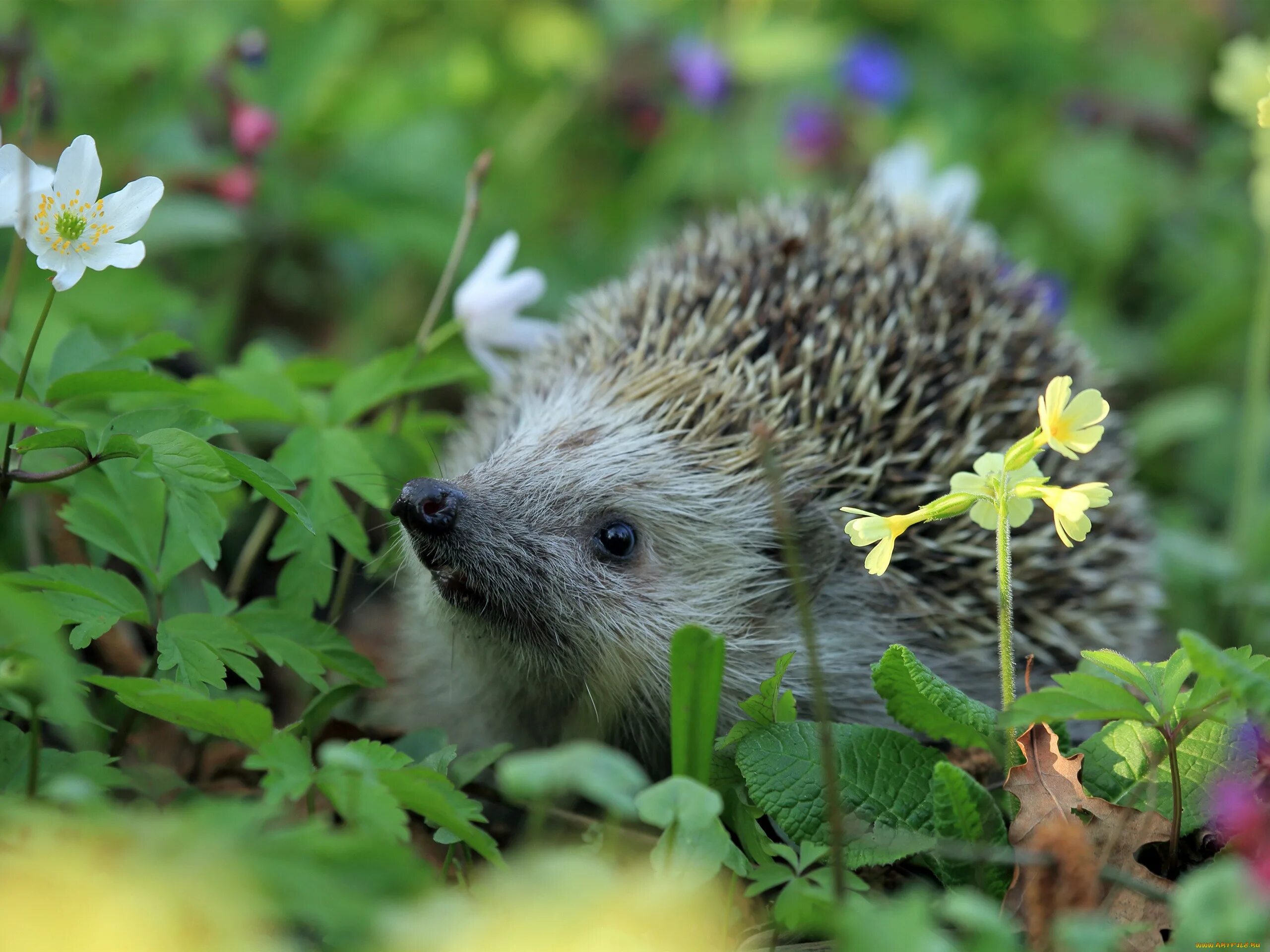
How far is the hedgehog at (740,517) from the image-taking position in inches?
84.9

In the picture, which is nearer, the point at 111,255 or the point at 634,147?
the point at 111,255

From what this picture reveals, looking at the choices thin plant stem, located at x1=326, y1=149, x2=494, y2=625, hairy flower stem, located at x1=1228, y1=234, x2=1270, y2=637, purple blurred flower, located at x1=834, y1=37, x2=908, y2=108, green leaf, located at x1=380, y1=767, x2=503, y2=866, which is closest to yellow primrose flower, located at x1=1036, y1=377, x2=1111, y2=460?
green leaf, located at x1=380, y1=767, x2=503, y2=866

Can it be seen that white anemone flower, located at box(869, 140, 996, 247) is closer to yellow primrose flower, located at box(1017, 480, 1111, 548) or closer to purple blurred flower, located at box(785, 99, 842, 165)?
purple blurred flower, located at box(785, 99, 842, 165)

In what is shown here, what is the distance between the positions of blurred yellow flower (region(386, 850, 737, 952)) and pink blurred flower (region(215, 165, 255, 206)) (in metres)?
2.49

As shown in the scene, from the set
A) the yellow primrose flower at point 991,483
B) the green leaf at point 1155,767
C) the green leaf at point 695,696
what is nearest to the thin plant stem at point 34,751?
the green leaf at point 695,696

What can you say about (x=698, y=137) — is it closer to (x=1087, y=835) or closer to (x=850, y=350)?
(x=850, y=350)

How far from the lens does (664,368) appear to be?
2393 mm

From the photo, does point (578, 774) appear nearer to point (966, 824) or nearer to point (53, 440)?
point (966, 824)

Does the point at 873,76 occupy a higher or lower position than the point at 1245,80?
higher

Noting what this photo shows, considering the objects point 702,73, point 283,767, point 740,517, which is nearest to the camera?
point 283,767

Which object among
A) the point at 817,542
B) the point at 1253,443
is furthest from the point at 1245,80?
the point at 817,542

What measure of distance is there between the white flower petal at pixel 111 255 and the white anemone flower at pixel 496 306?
81 centimetres

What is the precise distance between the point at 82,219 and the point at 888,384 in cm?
149

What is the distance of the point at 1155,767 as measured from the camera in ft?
5.40
